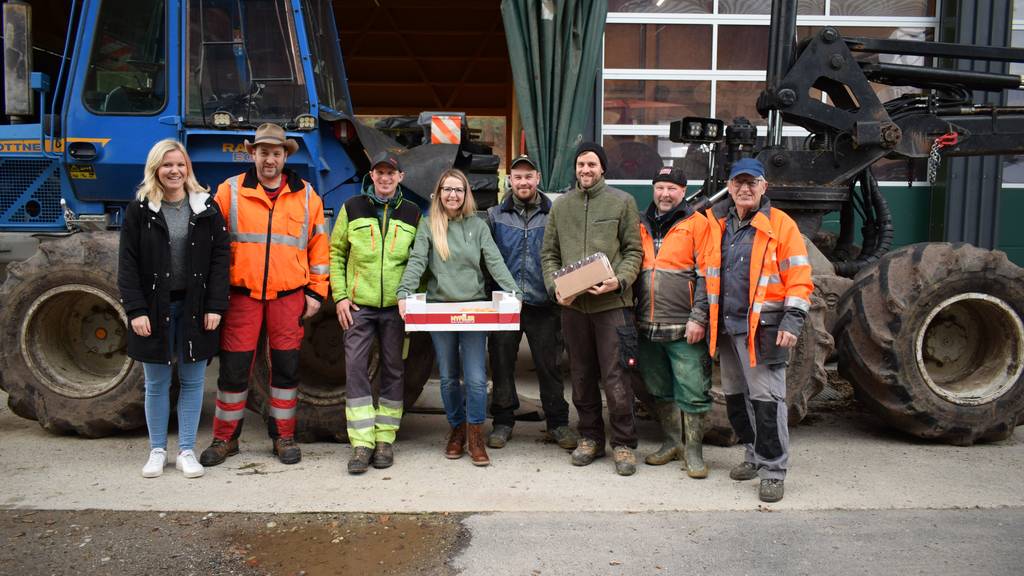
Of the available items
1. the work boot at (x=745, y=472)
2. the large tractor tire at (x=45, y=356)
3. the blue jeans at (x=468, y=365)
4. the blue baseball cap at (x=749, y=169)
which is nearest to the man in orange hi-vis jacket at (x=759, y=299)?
the blue baseball cap at (x=749, y=169)

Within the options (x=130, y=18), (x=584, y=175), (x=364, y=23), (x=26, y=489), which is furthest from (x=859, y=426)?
(x=364, y=23)

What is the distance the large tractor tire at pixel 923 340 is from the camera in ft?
17.1

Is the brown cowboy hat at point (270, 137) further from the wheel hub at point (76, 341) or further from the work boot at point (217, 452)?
the work boot at point (217, 452)

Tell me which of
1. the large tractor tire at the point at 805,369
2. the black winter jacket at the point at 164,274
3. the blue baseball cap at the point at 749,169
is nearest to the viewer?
the blue baseball cap at the point at 749,169

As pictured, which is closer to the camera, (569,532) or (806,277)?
(569,532)

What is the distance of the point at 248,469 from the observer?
4.85 metres

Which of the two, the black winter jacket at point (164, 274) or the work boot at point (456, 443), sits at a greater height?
the black winter jacket at point (164, 274)

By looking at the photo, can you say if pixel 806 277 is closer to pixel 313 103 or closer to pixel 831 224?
pixel 313 103

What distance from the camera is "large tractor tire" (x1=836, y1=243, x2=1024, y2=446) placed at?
17.1 feet

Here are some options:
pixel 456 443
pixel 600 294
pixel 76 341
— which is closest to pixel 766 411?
pixel 600 294

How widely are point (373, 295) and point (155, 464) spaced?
151cm

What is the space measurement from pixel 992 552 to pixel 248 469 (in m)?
3.78

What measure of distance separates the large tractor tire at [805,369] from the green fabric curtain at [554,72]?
230 centimetres

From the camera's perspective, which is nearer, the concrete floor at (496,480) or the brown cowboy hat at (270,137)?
the concrete floor at (496,480)
